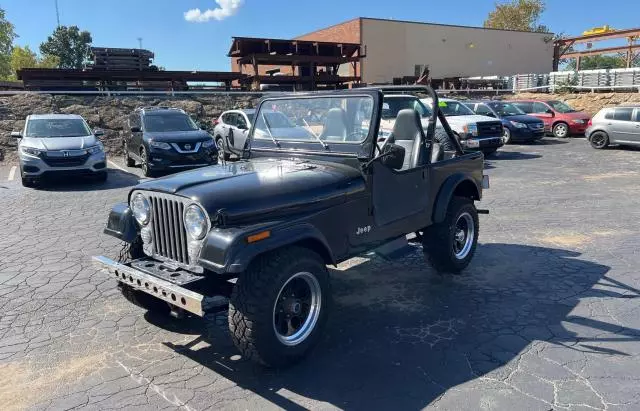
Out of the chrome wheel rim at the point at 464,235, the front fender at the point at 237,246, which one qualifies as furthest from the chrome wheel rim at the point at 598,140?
the front fender at the point at 237,246

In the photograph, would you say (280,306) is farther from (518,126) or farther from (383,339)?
(518,126)

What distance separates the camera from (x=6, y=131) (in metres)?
16.6

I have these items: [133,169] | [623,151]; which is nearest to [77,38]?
[133,169]

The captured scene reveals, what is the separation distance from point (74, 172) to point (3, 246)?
4.71m

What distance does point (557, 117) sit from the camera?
66.3 ft

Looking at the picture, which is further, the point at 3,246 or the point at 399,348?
the point at 3,246

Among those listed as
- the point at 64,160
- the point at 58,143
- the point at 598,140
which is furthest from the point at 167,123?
the point at 598,140

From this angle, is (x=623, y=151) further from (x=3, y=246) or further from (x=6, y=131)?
(x=6, y=131)

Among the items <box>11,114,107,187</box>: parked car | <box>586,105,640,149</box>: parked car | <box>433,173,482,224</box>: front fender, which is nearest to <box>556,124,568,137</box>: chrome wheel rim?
<box>586,105,640,149</box>: parked car

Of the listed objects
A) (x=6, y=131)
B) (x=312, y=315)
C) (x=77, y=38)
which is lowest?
(x=312, y=315)

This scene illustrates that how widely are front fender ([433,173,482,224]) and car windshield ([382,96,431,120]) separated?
73 cm

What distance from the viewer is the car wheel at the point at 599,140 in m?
16.2

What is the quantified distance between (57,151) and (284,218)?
9371 millimetres

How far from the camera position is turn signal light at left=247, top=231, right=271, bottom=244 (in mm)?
3133
